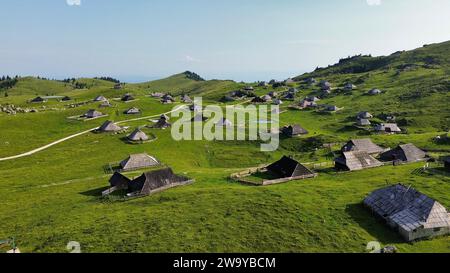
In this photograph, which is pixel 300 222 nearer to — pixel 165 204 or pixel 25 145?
pixel 165 204

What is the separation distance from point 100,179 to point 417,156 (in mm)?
57206

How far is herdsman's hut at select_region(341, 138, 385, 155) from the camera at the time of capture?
229 feet

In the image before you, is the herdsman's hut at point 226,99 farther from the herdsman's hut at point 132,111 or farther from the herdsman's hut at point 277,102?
the herdsman's hut at point 132,111

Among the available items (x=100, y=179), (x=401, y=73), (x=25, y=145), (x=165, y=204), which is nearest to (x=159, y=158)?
(x=100, y=179)

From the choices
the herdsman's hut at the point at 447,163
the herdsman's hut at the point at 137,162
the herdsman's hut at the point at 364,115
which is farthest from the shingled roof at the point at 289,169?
the herdsman's hut at the point at 364,115

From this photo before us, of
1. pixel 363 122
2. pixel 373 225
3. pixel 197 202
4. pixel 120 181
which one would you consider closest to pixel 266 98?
pixel 363 122

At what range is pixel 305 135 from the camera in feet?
305

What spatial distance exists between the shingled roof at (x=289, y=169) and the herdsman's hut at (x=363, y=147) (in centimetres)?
1627

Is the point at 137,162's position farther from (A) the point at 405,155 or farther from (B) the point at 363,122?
(B) the point at 363,122

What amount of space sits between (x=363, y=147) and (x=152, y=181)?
43.1 metres

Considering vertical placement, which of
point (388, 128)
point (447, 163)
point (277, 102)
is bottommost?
point (447, 163)

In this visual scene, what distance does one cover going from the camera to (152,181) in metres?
52.4

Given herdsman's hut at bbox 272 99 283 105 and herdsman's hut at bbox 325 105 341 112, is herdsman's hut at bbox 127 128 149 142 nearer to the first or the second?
herdsman's hut at bbox 325 105 341 112
